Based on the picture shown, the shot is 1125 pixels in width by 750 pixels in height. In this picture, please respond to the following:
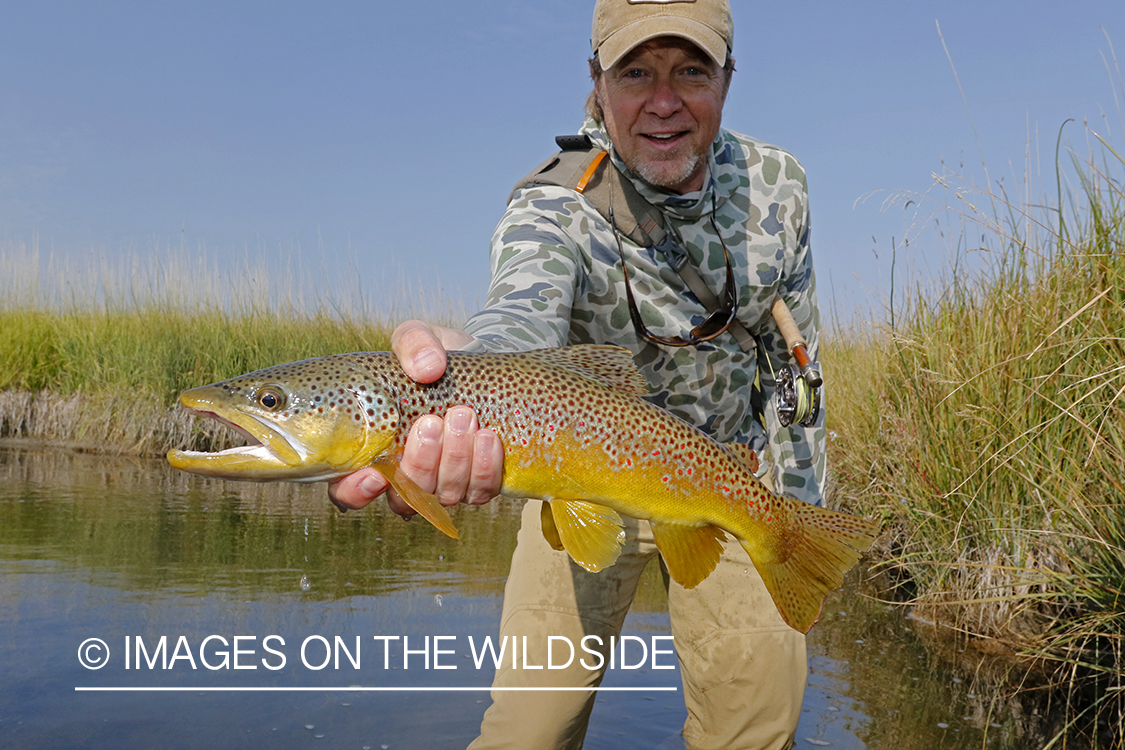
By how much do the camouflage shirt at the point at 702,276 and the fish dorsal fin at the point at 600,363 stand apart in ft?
1.16

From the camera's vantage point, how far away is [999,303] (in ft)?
19.0

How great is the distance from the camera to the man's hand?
2.15m

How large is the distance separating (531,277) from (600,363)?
1.82 feet

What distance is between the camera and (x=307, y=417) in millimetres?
2125

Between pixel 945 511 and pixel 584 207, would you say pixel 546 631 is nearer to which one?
pixel 584 207

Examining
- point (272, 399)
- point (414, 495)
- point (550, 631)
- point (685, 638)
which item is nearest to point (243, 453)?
point (272, 399)

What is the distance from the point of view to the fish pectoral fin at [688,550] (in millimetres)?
2521

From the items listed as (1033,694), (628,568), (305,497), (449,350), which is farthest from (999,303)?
(305,497)

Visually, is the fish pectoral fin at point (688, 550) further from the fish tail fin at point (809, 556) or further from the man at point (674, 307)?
the man at point (674, 307)

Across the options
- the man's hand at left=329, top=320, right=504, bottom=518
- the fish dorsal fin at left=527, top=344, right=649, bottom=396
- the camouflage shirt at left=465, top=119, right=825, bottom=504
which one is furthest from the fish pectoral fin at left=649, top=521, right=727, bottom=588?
the camouflage shirt at left=465, top=119, right=825, bottom=504

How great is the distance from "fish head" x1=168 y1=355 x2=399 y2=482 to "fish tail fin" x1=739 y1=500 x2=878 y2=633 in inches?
45.5

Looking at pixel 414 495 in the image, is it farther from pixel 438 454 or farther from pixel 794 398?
pixel 794 398

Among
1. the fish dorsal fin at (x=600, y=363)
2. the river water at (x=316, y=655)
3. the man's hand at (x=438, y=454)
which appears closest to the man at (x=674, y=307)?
the river water at (x=316, y=655)

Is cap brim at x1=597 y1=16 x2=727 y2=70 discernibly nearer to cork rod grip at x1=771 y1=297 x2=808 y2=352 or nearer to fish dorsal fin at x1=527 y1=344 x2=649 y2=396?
cork rod grip at x1=771 y1=297 x2=808 y2=352
